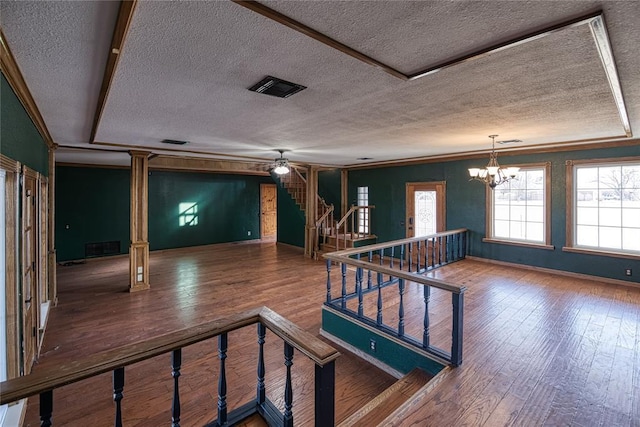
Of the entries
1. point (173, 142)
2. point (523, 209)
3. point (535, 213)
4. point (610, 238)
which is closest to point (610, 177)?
point (610, 238)

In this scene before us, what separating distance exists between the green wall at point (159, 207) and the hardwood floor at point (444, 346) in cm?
282

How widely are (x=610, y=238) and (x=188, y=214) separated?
10.2 meters

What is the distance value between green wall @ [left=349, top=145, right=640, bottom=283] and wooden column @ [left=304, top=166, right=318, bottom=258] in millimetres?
1310

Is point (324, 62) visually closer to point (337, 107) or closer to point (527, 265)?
point (337, 107)

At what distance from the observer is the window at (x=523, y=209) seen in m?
5.73

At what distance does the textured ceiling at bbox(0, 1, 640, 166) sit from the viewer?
143cm

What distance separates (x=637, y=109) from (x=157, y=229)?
10.3 metres

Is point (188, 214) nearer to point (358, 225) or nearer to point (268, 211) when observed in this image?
point (268, 211)

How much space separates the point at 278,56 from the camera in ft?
6.08

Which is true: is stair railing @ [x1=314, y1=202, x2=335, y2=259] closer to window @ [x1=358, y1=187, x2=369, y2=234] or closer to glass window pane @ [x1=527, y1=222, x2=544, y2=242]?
window @ [x1=358, y1=187, x2=369, y2=234]

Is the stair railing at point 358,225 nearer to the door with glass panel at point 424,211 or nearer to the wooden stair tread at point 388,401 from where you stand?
the door with glass panel at point 424,211

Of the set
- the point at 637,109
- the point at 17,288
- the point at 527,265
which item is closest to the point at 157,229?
the point at 17,288

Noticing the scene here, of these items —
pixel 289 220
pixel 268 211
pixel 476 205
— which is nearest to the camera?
pixel 476 205

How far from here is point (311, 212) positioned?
8758mm
